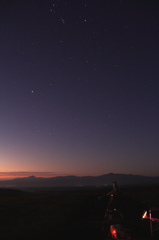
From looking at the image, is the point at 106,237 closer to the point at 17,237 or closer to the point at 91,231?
the point at 91,231

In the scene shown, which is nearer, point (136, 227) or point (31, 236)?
point (31, 236)

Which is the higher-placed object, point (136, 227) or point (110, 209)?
point (110, 209)

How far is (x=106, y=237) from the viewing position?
11023mm

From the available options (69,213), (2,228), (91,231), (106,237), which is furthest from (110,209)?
(69,213)

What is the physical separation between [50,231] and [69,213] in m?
7.54

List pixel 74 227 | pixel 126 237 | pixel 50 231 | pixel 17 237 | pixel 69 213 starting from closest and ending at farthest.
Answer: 1. pixel 126 237
2. pixel 17 237
3. pixel 50 231
4. pixel 74 227
5. pixel 69 213

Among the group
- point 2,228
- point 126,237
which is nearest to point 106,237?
point 126,237

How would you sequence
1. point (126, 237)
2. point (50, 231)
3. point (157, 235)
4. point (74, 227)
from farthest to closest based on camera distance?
point (74, 227) < point (50, 231) < point (157, 235) < point (126, 237)

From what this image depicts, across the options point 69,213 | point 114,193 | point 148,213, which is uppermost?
point 114,193

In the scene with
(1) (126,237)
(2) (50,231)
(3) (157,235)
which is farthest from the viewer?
(2) (50,231)

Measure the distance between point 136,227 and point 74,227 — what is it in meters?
3.45

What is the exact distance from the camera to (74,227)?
14531 mm

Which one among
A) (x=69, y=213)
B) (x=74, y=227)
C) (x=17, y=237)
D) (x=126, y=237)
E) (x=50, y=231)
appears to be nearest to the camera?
(x=126, y=237)

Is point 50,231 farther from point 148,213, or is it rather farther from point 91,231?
point 148,213
